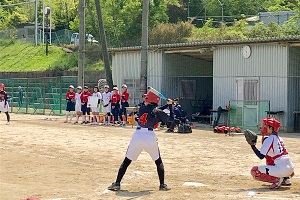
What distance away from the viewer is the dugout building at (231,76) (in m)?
25.8

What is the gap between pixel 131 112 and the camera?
28641 mm

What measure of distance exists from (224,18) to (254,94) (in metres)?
46.0

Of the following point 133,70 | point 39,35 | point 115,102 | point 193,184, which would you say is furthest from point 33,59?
point 193,184

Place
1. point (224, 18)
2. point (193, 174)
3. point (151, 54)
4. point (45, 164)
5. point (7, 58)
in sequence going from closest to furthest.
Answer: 1. point (193, 174)
2. point (45, 164)
3. point (151, 54)
4. point (7, 58)
5. point (224, 18)

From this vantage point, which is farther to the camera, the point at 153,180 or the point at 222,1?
the point at 222,1

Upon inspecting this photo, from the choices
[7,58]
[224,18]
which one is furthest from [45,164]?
[224,18]

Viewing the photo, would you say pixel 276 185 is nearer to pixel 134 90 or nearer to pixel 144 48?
pixel 144 48

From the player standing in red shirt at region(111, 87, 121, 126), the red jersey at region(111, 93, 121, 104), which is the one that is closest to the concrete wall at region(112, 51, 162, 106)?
the player standing in red shirt at region(111, 87, 121, 126)

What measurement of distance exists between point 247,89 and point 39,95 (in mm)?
18731

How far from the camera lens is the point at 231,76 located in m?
28.1

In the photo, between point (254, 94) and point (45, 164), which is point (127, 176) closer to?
point (45, 164)

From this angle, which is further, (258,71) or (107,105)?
(107,105)

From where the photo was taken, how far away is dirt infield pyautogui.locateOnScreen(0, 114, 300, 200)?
11000 mm

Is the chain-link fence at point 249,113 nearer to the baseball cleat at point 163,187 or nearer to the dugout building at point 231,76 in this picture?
the dugout building at point 231,76
